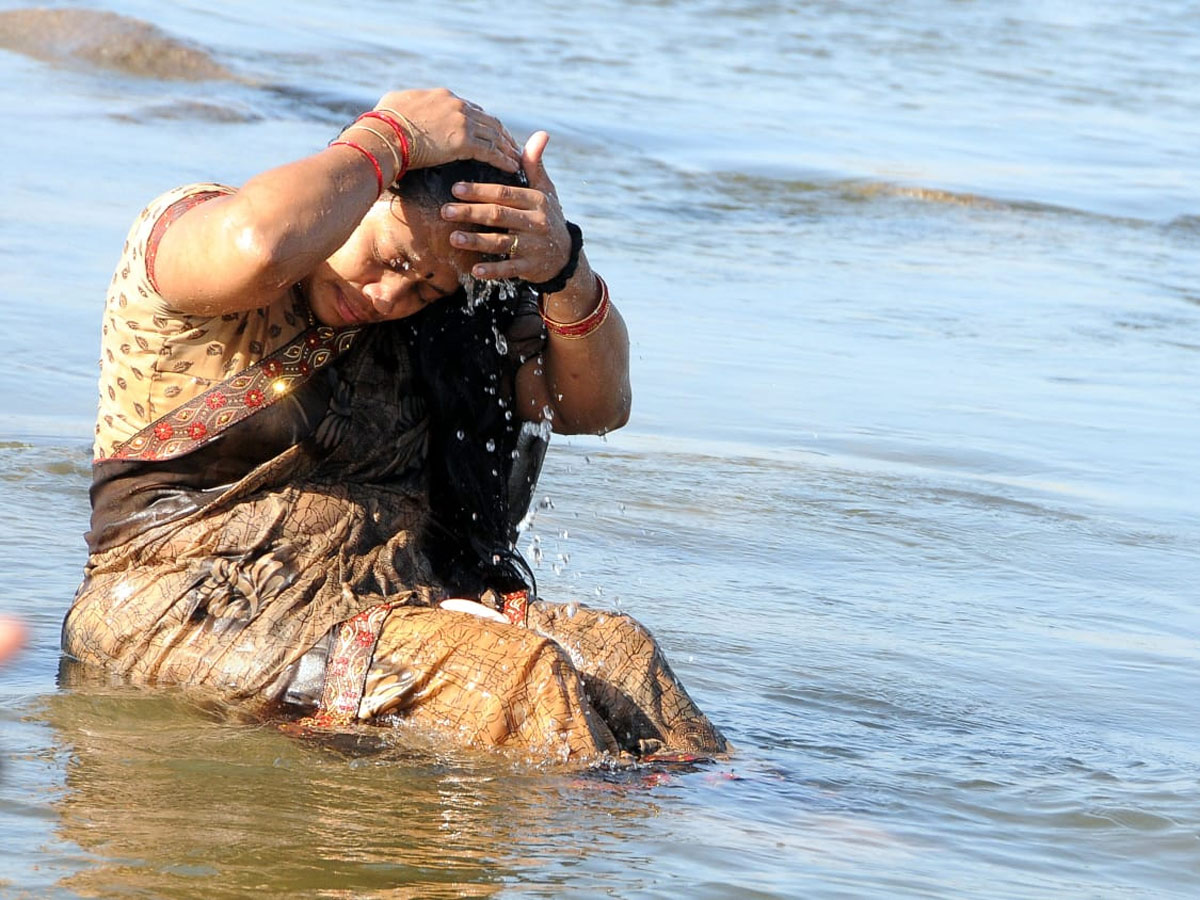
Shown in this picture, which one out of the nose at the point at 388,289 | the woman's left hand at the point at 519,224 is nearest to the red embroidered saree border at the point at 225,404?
the nose at the point at 388,289

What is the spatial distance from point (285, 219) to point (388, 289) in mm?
316

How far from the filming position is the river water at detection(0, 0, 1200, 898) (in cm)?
321

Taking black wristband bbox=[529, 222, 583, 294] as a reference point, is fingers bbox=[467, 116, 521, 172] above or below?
above

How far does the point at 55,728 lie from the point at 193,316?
773mm

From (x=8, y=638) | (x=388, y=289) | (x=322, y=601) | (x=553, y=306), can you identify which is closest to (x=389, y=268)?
(x=388, y=289)

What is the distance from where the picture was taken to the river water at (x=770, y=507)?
3.21 meters

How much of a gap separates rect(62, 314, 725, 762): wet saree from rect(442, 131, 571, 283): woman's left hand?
0.37m

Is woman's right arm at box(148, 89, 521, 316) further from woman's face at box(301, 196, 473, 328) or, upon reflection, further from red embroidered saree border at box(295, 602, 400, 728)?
red embroidered saree border at box(295, 602, 400, 728)

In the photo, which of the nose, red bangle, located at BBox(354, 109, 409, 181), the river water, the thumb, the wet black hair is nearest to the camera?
the river water

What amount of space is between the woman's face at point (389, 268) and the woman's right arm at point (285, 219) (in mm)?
100

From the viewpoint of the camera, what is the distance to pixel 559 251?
11.7 ft

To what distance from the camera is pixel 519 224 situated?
3.44 m

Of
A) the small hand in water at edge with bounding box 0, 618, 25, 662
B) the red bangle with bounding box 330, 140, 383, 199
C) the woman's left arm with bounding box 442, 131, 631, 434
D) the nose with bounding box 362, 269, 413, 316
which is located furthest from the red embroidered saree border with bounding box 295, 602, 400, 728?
the small hand in water at edge with bounding box 0, 618, 25, 662

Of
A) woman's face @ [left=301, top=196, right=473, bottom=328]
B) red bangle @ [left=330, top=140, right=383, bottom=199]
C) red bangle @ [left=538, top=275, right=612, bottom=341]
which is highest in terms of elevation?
red bangle @ [left=330, top=140, right=383, bottom=199]
